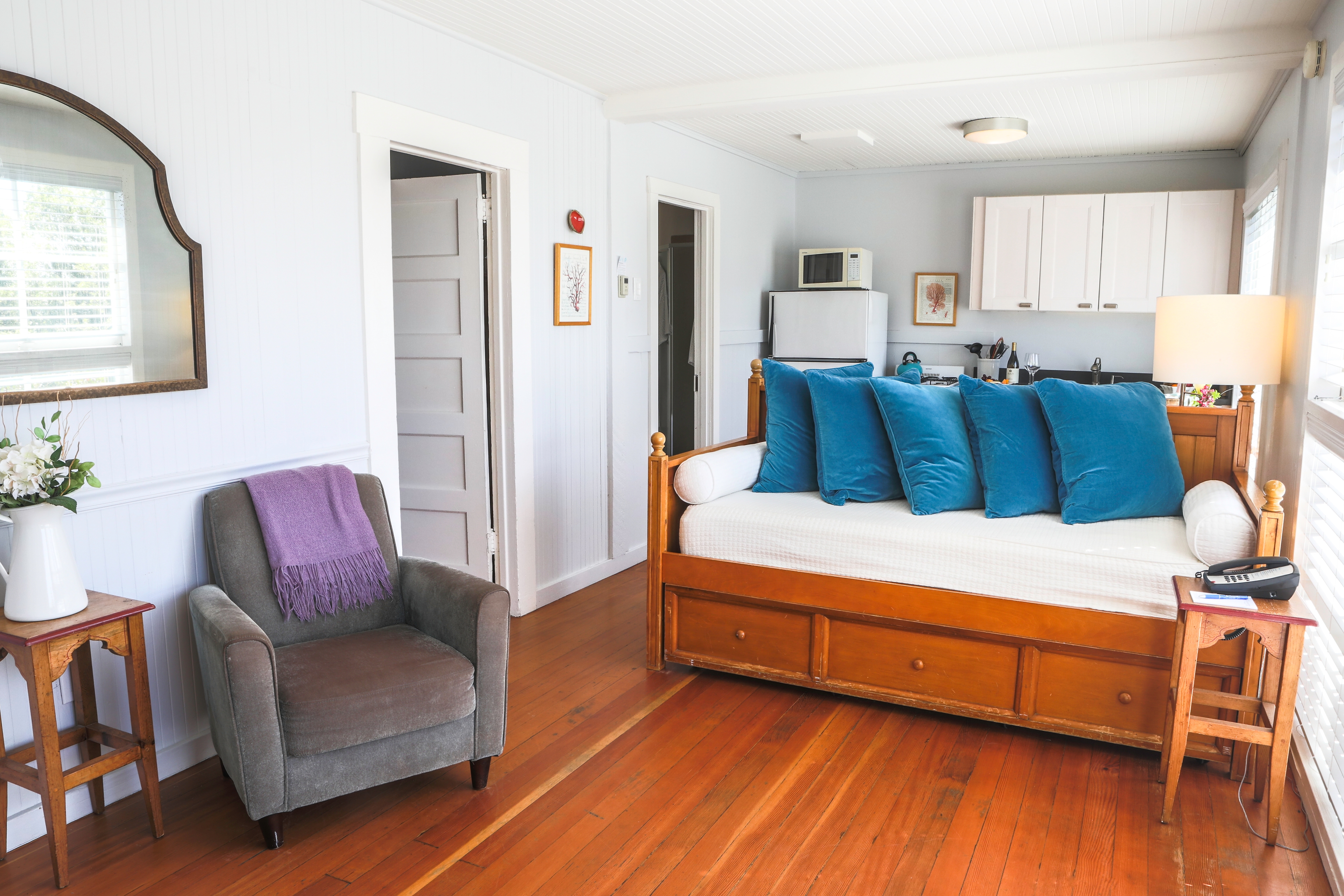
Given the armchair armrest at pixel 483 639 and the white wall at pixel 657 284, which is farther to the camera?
the white wall at pixel 657 284

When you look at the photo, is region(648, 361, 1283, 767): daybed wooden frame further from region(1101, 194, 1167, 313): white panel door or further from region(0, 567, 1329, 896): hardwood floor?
region(1101, 194, 1167, 313): white panel door

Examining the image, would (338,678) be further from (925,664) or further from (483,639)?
(925,664)

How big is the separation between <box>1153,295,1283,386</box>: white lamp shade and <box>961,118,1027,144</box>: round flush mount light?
2.23m

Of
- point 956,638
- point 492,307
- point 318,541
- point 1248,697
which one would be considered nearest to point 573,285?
point 492,307

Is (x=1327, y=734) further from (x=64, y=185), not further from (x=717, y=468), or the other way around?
(x=64, y=185)

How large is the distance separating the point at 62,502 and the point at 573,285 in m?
2.52

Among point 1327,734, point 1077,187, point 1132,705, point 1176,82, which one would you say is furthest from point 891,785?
point 1077,187

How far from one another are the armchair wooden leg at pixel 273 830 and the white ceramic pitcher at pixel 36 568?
0.69 m

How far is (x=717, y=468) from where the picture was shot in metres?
3.50

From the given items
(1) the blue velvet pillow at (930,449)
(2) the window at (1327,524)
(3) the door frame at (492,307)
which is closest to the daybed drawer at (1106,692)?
(2) the window at (1327,524)

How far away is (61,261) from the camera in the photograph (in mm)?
2342

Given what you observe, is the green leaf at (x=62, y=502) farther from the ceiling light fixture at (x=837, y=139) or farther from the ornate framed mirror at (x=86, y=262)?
the ceiling light fixture at (x=837, y=139)

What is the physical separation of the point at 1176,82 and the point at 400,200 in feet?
11.4

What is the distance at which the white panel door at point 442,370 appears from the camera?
4004 mm
